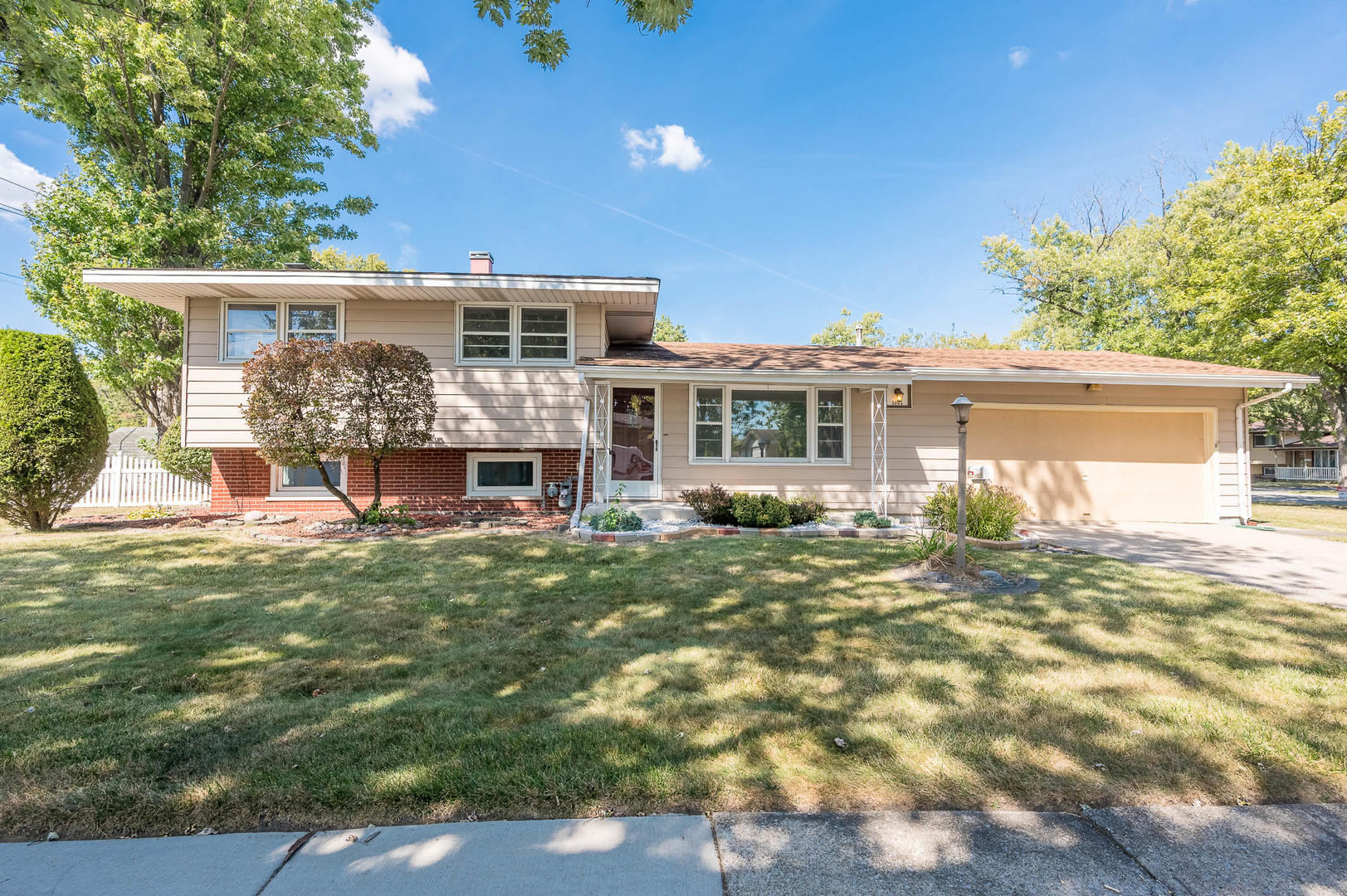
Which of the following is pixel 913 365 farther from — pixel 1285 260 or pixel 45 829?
pixel 1285 260

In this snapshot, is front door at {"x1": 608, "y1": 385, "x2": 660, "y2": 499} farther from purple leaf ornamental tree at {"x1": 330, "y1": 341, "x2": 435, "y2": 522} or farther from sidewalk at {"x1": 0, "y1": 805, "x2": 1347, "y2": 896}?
sidewalk at {"x1": 0, "y1": 805, "x2": 1347, "y2": 896}

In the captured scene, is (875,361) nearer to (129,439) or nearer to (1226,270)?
(1226,270)

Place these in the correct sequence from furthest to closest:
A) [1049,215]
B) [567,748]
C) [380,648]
Answer: [1049,215]
[380,648]
[567,748]

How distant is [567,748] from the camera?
2.49 metres

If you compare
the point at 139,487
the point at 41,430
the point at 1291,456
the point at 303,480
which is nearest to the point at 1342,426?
the point at 303,480

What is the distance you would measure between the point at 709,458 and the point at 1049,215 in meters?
25.4

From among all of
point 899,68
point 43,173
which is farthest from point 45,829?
point 43,173

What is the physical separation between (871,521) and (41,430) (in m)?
12.7

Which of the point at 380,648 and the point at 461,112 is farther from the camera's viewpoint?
the point at 461,112

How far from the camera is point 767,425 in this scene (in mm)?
10328

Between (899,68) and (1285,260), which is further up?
(899,68)

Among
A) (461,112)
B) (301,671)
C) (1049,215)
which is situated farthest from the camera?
(1049,215)

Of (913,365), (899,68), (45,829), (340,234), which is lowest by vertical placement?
(45,829)

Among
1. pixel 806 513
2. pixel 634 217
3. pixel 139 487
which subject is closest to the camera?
pixel 806 513
